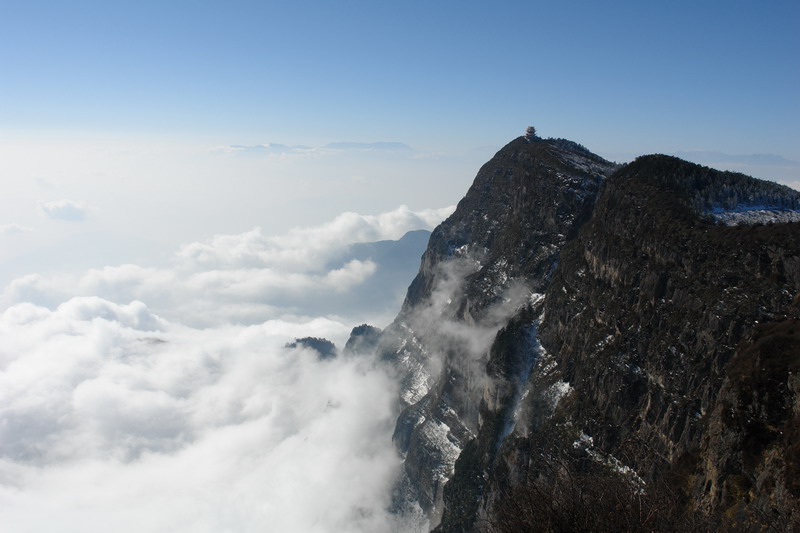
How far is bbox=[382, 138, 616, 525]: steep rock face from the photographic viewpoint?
107750 mm

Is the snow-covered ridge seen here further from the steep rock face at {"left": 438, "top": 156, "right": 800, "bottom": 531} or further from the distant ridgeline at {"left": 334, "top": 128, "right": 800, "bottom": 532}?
the steep rock face at {"left": 438, "top": 156, "right": 800, "bottom": 531}

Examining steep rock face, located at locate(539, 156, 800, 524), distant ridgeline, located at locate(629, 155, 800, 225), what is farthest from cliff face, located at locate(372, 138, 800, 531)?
distant ridgeline, located at locate(629, 155, 800, 225)

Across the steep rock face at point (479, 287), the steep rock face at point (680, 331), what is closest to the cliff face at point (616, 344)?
the steep rock face at point (680, 331)

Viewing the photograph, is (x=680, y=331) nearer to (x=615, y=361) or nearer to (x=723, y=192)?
(x=615, y=361)

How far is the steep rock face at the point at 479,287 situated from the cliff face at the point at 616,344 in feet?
1.81

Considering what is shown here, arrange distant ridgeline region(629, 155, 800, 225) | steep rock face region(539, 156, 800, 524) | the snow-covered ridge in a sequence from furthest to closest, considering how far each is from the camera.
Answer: distant ridgeline region(629, 155, 800, 225), the snow-covered ridge, steep rock face region(539, 156, 800, 524)

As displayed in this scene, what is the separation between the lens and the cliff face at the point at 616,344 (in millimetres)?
38375

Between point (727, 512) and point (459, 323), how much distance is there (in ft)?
307

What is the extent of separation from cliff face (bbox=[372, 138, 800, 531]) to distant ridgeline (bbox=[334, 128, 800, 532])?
26 centimetres

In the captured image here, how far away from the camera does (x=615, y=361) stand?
6650cm

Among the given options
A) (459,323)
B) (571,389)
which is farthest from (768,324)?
(459,323)

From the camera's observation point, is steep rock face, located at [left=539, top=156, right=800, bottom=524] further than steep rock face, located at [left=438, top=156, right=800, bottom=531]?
Yes

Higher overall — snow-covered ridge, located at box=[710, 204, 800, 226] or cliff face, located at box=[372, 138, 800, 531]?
snow-covered ridge, located at box=[710, 204, 800, 226]

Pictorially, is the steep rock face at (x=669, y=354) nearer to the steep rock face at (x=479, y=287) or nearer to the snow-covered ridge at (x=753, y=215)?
the snow-covered ridge at (x=753, y=215)
